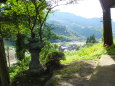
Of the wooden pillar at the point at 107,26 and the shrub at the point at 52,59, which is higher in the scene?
the wooden pillar at the point at 107,26

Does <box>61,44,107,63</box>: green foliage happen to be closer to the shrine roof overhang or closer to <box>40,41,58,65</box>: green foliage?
<box>40,41,58,65</box>: green foliage

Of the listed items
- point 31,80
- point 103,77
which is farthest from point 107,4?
point 103,77

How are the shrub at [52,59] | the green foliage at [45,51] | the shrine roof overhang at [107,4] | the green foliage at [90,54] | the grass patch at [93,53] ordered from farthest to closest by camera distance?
the shrine roof overhang at [107,4] < the green foliage at [90,54] < the grass patch at [93,53] < the green foliage at [45,51] < the shrub at [52,59]

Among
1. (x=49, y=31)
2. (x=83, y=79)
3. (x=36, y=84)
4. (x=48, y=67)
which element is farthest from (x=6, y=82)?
(x=49, y=31)

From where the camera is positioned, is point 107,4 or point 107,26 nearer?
point 107,4

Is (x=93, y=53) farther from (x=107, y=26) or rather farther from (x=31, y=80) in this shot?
(x=31, y=80)

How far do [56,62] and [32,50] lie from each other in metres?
1.02

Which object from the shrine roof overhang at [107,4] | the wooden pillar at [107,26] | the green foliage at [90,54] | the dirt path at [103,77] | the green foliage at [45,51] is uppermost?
the shrine roof overhang at [107,4]

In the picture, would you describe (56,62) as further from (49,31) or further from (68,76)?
(49,31)

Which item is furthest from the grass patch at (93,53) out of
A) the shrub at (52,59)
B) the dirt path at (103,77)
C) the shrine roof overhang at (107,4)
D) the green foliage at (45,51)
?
the dirt path at (103,77)

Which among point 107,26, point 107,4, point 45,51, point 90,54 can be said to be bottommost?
point 90,54

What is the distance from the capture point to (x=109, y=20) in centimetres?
1043

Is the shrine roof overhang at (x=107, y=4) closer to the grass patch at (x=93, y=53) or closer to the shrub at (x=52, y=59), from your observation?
the grass patch at (x=93, y=53)

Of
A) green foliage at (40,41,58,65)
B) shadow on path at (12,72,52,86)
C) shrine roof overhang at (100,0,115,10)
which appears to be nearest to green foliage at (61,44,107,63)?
green foliage at (40,41,58,65)
